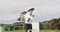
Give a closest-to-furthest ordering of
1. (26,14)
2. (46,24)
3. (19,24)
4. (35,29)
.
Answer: (26,14) < (35,29) < (19,24) < (46,24)

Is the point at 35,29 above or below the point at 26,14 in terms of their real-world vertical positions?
below

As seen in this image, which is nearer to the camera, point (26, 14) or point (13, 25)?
point (26, 14)

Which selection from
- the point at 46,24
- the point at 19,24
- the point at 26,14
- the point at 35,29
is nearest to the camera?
the point at 26,14

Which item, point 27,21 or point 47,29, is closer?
point 27,21

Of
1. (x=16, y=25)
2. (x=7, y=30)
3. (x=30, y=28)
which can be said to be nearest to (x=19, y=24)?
(x=16, y=25)

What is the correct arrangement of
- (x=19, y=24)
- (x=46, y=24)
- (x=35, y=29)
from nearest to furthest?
(x=35, y=29), (x=19, y=24), (x=46, y=24)

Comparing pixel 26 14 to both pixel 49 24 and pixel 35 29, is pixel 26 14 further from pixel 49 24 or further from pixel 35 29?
pixel 49 24

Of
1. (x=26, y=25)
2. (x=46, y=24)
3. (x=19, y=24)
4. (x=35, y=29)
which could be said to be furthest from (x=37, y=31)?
(x=46, y=24)

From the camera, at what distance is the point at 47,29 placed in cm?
834

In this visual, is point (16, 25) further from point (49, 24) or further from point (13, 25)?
point (49, 24)

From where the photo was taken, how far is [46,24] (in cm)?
869

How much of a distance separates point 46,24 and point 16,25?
4.17ft

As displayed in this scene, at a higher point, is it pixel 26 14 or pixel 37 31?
pixel 26 14

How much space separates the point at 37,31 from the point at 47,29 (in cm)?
176
